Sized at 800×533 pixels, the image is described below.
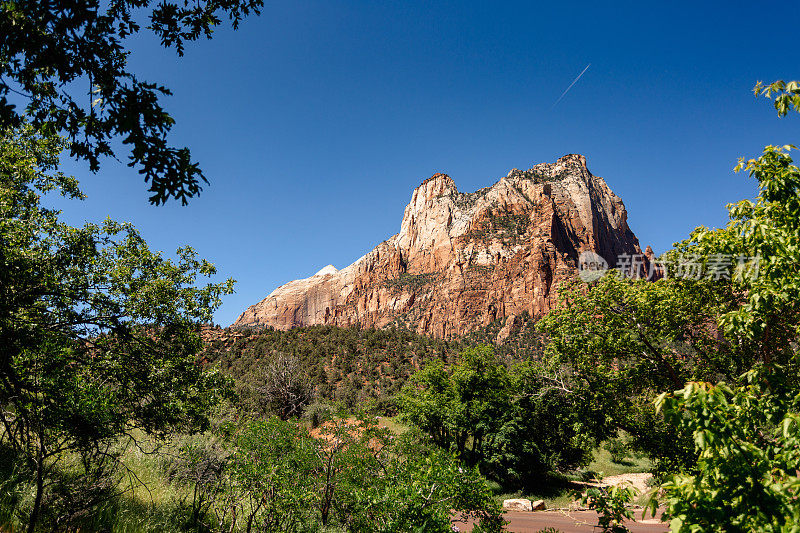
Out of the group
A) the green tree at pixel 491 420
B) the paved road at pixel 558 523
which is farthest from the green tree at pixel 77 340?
the green tree at pixel 491 420

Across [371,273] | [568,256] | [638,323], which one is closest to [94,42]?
[638,323]

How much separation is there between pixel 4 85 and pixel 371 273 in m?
151

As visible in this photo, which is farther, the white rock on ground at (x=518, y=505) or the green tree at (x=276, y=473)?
the white rock on ground at (x=518, y=505)

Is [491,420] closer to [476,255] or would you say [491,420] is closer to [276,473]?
[276,473]

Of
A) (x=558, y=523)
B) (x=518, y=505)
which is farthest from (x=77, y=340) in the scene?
(x=518, y=505)

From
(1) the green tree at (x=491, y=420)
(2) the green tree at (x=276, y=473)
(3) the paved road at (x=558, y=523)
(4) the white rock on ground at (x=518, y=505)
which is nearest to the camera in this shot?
(2) the green tree at (x=276, y=473)

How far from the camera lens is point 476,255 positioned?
123438 millimetres

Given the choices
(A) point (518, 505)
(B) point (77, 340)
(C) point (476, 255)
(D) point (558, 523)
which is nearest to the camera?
(B) point (77, 340)

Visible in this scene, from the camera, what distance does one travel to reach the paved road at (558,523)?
12.2 m

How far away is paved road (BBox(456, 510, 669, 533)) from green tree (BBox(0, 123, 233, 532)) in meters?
10.4

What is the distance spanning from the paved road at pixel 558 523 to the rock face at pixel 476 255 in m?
92.6

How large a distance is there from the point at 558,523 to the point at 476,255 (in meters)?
112

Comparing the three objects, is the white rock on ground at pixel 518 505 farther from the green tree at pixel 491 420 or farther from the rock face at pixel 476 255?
the rock face at pixel 476 255

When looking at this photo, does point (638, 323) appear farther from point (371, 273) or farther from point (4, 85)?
point (371, 273)
